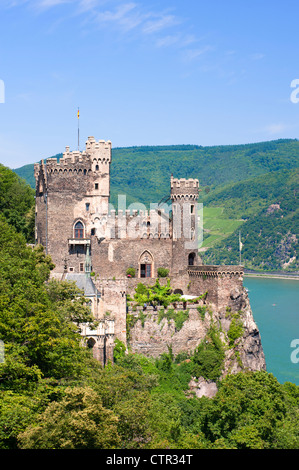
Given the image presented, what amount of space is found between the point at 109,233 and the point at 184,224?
662cm

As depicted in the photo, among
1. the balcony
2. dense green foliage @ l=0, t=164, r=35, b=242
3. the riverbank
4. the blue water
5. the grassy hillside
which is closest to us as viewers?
the balcony

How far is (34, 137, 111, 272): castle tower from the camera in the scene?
185 feet

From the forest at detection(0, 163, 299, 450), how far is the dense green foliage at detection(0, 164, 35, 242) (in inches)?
600

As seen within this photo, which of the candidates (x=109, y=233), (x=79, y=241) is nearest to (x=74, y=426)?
(x=79, y=241)

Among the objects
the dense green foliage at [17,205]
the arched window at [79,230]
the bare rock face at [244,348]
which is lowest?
the bare rock face at [244,348]

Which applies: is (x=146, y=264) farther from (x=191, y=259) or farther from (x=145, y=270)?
(x=191, y=259)

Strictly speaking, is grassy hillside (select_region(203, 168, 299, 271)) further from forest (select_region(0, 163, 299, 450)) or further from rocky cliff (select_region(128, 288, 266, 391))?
forest (select_region(0, 163, 299, 450))

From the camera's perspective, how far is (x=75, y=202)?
186 feet

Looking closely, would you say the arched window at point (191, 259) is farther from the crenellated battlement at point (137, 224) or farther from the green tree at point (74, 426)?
the green tree at point (74, 426)

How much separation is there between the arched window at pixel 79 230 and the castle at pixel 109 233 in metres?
0.08

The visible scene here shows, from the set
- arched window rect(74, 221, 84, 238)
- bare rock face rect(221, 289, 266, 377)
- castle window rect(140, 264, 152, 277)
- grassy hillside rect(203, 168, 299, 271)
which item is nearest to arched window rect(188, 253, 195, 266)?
castle window rect(140, 264, 152, 277)

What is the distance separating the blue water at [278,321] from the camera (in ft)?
258

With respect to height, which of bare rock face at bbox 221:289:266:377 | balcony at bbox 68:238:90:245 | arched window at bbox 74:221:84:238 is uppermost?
arched window at bbox 74:221:84:238

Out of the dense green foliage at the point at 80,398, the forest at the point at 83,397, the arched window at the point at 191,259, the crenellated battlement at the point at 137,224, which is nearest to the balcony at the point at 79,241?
the crenellated battlement at the point at 137,224
